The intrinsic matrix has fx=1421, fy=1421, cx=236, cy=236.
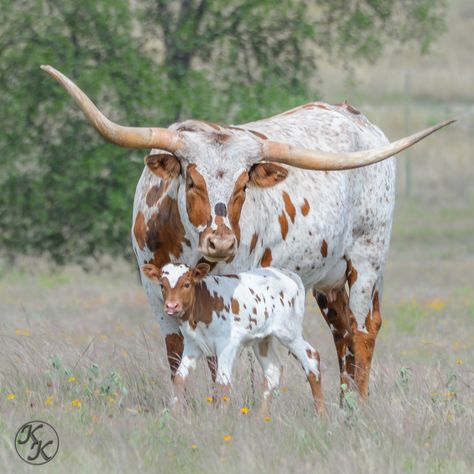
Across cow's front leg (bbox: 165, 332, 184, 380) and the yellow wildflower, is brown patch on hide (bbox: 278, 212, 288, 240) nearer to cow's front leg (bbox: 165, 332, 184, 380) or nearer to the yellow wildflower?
cow's front leg (bbox: 165, 332, 184, 380)

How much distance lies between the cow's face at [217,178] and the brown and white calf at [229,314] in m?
0.20

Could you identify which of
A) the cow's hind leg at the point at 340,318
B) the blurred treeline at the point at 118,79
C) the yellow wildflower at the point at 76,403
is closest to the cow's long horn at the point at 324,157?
the yellow wildflower at the point at 76,403

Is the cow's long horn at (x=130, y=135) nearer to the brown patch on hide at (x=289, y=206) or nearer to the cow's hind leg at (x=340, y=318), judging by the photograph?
the brown patch on hide at (x=289, y=206)

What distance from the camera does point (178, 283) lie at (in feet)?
23.3

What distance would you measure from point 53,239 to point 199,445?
37.1ft

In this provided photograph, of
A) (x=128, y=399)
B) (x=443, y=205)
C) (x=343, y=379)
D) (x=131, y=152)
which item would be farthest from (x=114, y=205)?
(x=443, y=205)

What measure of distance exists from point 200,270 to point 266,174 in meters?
0.77

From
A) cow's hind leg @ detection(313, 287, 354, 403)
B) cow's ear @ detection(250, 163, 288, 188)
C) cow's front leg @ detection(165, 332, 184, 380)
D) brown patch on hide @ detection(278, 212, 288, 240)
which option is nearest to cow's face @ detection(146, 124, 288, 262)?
cow's ear @ detection(250, 163, 288, 188)

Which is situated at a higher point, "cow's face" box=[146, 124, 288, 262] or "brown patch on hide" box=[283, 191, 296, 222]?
"cow's face" box=[146, 124, 288, 262]

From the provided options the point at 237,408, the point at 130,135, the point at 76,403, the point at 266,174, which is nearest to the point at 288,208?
the point at 266,174

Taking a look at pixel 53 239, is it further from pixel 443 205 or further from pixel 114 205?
pixel 443 205

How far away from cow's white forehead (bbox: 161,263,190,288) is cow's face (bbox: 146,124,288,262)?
185 millimetres

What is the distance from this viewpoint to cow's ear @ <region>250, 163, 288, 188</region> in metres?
7.61

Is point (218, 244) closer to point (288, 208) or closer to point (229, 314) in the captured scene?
point (229, 314)
